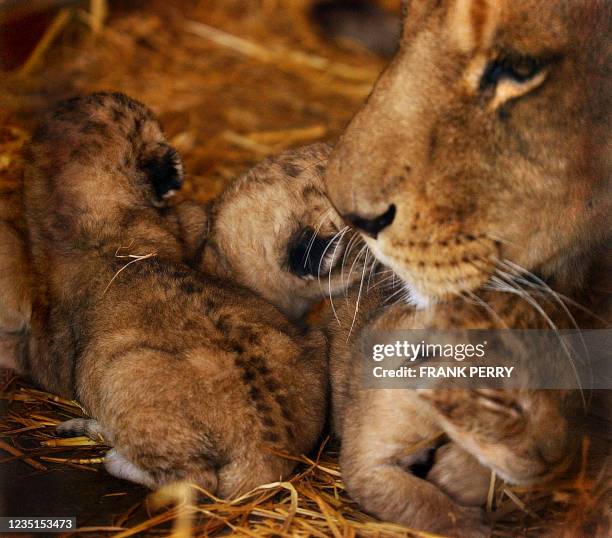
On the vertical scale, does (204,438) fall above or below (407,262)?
below

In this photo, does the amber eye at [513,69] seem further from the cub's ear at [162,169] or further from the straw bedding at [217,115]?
the cub's ear at [162,169]

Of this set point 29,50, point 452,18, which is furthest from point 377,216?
point 29,50

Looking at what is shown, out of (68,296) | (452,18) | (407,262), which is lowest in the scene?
(68,296)

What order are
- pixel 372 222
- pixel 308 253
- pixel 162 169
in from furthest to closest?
pixel 162 169, pixel 308 253, pixel 372 222

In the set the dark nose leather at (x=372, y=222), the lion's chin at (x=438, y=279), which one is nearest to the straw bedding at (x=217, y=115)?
the lion's chin at (x=438, y=279)

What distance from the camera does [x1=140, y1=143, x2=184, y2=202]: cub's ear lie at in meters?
3.51

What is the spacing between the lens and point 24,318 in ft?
11.0

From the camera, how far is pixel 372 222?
246cm

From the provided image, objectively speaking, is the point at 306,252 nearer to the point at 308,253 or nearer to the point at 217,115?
the point at 308,253

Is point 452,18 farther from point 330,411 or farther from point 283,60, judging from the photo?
point 283,60

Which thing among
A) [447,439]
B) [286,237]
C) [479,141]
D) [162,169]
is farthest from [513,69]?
[162,169]

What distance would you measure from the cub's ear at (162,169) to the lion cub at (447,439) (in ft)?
3.59

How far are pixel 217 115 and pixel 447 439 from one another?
129 inches

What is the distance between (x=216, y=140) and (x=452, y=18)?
9.53ft
